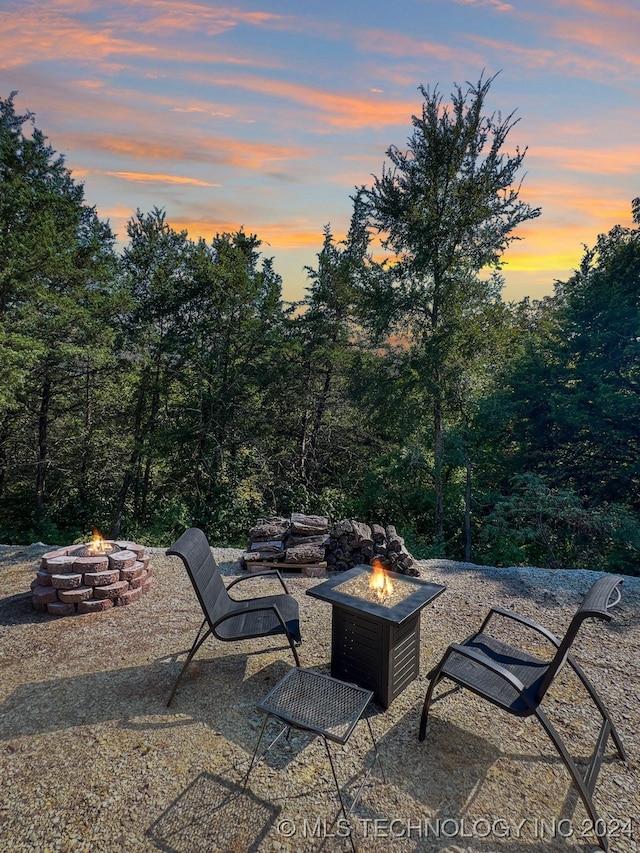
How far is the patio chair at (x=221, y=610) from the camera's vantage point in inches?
113

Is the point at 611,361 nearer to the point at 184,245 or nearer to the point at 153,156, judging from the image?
the point at 153,156

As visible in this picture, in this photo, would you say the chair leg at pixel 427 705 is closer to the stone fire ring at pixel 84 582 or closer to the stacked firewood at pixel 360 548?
the stacked firewood at pixel 360 548

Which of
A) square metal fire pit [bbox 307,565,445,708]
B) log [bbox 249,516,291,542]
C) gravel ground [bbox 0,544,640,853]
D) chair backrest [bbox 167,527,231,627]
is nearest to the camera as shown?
gravel ground [bbox 0,544,640,853]

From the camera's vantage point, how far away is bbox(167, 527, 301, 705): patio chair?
287cm

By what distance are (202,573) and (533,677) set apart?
7.97ft

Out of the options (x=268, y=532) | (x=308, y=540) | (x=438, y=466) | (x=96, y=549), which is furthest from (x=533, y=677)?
(x=438, y=466)

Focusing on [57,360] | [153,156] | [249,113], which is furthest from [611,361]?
[57,360]

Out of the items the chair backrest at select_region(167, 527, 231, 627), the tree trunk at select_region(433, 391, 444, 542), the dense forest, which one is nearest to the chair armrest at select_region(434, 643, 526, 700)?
the chair backrest at select_region(167, 527, 231, 627)

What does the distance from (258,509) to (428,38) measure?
921 cm

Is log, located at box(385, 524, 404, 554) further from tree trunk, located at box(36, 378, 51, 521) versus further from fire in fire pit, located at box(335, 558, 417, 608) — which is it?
tree trunk, located at box(36, 378, 51, 521)

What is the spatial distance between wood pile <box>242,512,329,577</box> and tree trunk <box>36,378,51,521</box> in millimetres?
8620

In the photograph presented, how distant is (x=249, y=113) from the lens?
16.1ft

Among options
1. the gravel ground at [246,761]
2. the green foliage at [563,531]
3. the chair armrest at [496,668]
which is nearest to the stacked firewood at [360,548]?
the gravel ground at [246,761]


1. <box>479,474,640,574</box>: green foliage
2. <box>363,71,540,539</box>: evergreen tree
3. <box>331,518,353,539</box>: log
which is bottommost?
<box>479,474,640,574</box>: green foliage
